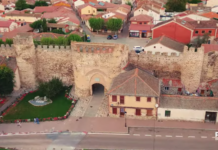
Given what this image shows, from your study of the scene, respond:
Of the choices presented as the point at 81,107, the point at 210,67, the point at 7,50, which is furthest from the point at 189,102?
the point at 7,50

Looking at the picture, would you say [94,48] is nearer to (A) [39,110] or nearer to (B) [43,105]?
(B) [43,105]

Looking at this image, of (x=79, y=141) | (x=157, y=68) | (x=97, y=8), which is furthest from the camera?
(x=97, y=8)

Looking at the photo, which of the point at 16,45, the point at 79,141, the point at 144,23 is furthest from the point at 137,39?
the point at 79,141

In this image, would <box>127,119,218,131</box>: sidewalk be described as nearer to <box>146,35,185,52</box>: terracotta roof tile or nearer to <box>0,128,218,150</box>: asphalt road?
<box>0,128,218,150</box>: asphalt road

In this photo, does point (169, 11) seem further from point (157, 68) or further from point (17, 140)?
point (17, 140)

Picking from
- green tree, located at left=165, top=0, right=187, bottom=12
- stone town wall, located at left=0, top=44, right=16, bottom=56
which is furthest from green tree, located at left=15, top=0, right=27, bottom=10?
stone town wall, located at left=0, top=44, right=16, bottom=56

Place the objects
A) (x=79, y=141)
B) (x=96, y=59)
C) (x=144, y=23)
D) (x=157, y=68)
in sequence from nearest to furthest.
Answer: (x=79, y=141), (x=96, y=59), (x=157, y=68), (x=144, y=23)
